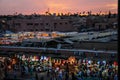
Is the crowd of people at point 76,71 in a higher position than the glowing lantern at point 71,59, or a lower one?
lower

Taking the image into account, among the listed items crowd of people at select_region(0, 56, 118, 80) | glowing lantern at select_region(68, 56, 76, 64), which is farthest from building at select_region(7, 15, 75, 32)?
glowing lantern at select_region(68, 56, 76, 64)

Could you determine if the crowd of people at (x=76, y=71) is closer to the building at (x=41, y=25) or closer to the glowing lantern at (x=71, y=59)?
the glowing lantern at (x=71, y=59)

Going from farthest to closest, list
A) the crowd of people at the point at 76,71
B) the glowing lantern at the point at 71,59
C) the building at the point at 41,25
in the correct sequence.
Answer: the building at the point at 41,25, the glowing lantern at the point at 71,59, the crowd of people at the point at 76,71

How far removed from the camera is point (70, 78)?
14133 millimetres

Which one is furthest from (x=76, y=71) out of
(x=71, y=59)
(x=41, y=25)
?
(x=41, y=25)

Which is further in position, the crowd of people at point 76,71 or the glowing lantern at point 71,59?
the glowing lantern at point 71,59

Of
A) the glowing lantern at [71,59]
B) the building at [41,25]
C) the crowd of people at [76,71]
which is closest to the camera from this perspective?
the crowd of people at [76,71]

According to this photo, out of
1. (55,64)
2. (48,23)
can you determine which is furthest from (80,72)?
(48,23)

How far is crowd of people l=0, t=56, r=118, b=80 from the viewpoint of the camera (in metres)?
13.4

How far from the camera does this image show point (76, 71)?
1444 cm

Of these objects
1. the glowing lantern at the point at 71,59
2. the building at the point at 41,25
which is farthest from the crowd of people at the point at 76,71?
the building at the point at 41,25

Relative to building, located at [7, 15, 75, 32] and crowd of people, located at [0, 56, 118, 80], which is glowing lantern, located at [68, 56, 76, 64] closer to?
crowd of people, located at [0, 56, 118, 80]

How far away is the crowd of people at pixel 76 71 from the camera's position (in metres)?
13.4

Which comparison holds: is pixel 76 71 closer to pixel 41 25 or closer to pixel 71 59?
pixel 71 59
